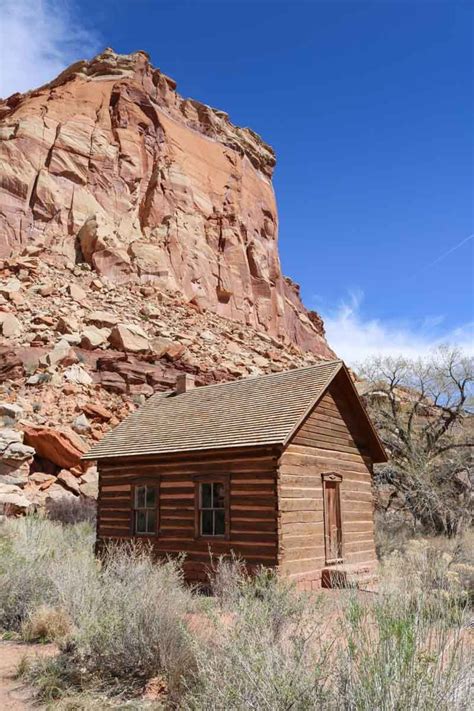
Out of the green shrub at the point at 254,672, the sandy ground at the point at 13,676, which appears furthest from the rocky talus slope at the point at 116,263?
the green shrub at the point at 254,672

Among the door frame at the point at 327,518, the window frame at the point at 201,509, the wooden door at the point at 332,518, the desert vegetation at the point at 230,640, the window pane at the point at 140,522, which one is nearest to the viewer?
the desert vegetation at the point at 230,640

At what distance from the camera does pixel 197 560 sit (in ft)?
42.3

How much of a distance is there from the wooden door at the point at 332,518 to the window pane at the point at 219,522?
2.46m

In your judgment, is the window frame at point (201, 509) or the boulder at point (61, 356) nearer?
the window frame at point (201, 509)

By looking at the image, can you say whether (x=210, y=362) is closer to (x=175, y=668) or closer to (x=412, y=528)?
(x=412, y=528)

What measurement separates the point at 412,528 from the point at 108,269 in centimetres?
3015

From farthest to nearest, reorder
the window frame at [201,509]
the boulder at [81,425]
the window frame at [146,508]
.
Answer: the boulder at [81,425] → the window frame at [146,508] → the window frame at [201,509]

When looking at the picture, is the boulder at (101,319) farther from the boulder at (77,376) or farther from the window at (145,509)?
the window at (145,509)

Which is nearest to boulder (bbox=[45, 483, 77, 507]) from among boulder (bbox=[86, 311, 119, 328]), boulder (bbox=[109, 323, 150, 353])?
boulder (bbox=[109, 323, 150, 353])

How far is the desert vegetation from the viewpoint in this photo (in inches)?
153

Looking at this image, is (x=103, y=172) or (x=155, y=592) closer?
(x=155, y=592)

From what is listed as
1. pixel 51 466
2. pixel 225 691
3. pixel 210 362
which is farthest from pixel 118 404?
pixel 225 691

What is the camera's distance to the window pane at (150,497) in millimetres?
14094

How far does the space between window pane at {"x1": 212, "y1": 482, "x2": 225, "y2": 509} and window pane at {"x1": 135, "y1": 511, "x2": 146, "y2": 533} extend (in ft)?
7.95
